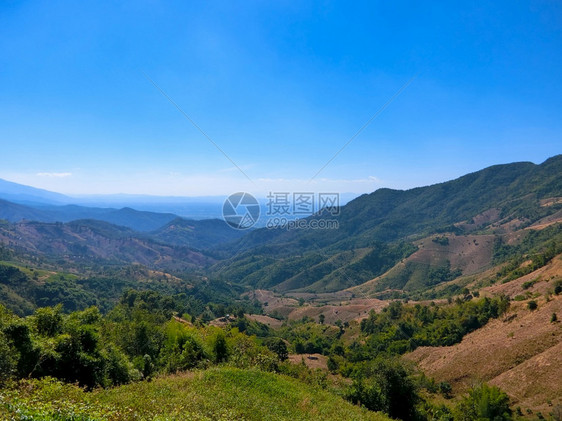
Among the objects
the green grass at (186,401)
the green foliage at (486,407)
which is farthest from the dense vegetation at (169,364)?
the green foliage at (486,407)

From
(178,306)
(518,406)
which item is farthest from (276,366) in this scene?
(178,306)

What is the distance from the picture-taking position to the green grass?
25.0 feet

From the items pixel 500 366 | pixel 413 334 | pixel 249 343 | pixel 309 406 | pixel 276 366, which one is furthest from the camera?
pixel 413 334

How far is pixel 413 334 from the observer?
56.0m

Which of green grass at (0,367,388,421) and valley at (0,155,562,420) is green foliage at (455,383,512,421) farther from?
green grass at (0,367,388,421)

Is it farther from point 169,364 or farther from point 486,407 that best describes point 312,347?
point 169,364

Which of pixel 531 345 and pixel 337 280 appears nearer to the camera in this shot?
pixel 531 345

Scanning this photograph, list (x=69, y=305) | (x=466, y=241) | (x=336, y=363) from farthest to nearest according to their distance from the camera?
(x=466, y=241) < (x=69, y=305) < (x=336, y=363)

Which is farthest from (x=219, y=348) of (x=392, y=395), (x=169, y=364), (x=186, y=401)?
(x=392, y=395)

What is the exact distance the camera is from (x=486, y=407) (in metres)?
26.3

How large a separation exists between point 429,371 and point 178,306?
5938cm

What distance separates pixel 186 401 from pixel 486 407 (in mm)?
27200

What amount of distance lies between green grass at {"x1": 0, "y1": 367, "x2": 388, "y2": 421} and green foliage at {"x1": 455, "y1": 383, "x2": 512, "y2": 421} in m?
16.6

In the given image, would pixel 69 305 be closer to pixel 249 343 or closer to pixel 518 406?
pixel 249 343
